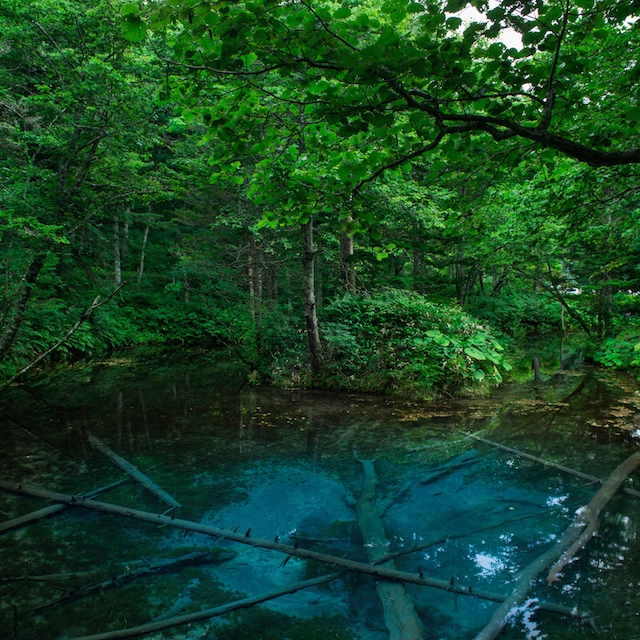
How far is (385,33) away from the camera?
7.35 ft

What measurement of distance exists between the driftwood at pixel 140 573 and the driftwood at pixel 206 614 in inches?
28.3

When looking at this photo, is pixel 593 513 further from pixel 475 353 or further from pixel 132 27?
pixel 475 353

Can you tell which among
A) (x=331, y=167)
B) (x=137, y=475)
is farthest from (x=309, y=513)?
(x=331, y=167)

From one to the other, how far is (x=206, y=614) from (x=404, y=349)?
885cm

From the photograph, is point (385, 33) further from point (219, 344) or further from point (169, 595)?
point (219, 344)

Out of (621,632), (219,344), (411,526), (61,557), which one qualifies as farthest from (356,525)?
(219,344)

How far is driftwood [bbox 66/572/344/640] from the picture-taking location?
9.45ft

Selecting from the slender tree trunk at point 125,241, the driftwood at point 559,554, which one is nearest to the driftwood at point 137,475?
the driftwood at point 559,554

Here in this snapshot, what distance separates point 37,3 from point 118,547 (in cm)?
1187

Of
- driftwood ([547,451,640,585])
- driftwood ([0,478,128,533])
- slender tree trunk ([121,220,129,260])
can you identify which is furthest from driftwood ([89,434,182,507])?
slender tree trunk ([121,220,129,260])

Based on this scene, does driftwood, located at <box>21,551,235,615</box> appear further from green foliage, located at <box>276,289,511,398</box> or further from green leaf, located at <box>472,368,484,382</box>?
green leaf, located at <box>472,368,484,382</box>

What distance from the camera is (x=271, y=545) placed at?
392cm

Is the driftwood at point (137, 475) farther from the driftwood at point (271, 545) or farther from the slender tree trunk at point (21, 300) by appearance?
the slender tree trunk at point (21, 300)

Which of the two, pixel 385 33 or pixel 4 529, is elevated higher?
pixel 385 33
